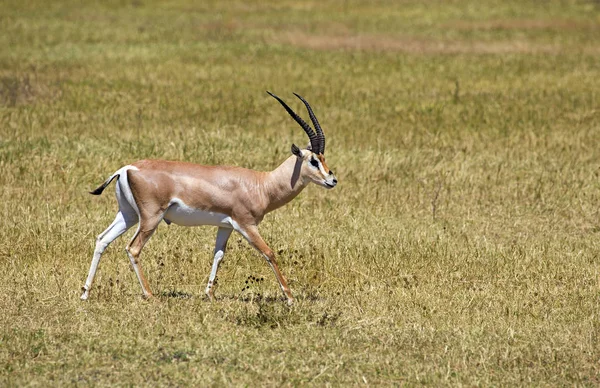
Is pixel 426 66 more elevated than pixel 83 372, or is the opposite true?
pixel 83 372

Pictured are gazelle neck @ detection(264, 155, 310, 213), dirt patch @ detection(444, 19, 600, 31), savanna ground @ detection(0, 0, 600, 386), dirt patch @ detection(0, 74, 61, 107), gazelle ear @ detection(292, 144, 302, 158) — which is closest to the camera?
savanna ground @ detection(0, 0, 600, 386)

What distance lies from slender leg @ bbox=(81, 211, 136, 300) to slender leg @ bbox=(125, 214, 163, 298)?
0.24 meters

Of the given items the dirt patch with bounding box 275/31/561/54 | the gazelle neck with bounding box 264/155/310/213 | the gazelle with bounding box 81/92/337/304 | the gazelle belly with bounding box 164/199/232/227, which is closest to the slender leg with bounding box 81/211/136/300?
the gazelle with bounding box 81/92/337/304

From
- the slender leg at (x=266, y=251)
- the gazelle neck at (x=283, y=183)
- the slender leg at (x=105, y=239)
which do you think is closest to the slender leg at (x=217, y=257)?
the slender leg at (x=266, y=251)

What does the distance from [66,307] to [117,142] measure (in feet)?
29.0

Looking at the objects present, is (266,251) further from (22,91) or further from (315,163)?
(22,91)

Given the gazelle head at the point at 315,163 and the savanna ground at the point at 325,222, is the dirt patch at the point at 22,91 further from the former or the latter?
the gazelle head at the point at 315,163

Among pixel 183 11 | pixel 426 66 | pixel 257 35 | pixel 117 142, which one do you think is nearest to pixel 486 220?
pixel 117 142

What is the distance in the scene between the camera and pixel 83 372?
766 centimetres

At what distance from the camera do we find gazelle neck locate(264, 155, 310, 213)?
33.1 ft

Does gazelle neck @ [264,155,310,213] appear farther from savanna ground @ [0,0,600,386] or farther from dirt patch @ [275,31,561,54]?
dirt patch @ [275,31,561,54]

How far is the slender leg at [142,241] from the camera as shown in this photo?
9625mm

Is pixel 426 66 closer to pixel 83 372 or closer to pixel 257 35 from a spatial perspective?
pixel 257 35

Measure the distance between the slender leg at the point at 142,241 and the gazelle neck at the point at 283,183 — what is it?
1137 mm
